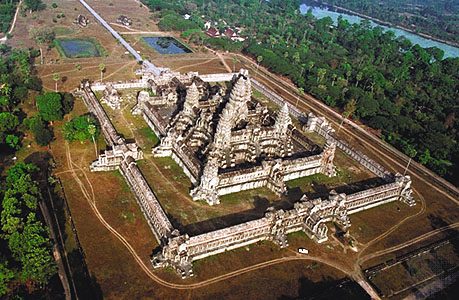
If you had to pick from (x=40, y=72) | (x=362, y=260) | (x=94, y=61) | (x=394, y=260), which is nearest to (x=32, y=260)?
(x=362, y=260)

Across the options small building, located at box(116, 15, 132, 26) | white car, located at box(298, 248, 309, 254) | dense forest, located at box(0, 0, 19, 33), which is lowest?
small building, located at box(116, 15, 132, 26)

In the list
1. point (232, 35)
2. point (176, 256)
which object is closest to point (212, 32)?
point (232, 35)

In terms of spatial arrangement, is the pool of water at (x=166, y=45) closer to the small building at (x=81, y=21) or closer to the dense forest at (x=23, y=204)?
the small building at (x=81, y=21)

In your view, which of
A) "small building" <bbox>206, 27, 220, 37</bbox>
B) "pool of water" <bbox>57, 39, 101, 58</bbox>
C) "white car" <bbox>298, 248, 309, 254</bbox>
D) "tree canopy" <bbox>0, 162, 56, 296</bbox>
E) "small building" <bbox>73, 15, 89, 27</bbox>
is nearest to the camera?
"tree canopy" <bbox>0, 162, 56, 296</bbox>

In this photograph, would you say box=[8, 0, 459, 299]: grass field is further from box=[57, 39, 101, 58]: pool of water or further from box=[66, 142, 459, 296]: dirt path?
box=[57, 39, 101, 58]: pool of water

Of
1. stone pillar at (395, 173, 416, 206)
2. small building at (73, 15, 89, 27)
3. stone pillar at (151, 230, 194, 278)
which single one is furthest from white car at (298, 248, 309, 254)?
small building at (73, 15, 89, 27)

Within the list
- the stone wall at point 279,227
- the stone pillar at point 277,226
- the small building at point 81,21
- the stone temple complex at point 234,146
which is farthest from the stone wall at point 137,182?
the small building at point 81,21

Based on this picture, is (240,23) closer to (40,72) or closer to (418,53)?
(418,53)
